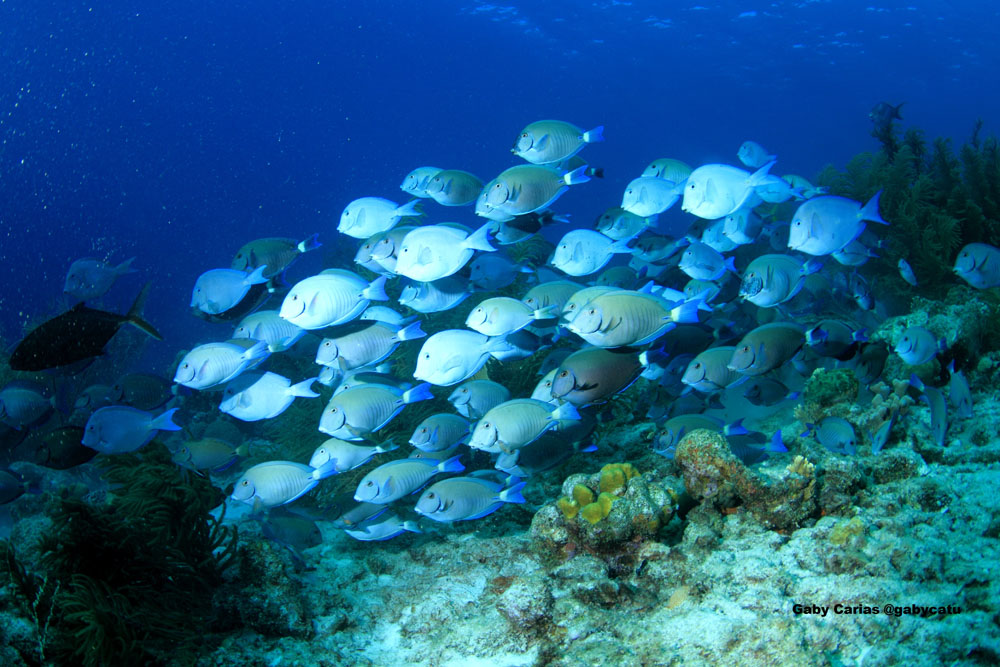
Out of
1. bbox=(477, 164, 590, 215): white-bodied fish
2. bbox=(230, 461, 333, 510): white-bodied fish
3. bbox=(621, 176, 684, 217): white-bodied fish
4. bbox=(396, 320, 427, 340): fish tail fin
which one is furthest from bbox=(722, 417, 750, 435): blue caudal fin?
bbox=(230, 461, 333, 510): white-bodied fish

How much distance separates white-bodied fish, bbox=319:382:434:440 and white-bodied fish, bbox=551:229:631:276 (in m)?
1.75

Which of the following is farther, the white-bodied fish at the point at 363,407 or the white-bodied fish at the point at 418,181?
the white-bodied fish at the point at 418,181

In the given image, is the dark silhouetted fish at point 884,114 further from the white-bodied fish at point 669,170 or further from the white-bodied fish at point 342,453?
the white-bodied fish at point 342,453

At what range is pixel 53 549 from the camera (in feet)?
9.18

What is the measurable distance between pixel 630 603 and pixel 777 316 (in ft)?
16.9

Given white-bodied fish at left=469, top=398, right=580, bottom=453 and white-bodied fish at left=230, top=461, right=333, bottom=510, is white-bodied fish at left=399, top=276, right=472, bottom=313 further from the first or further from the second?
white-bodied fish at left=230, top=461, right=333, bottom=510

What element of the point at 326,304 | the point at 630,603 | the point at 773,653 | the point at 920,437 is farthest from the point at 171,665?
the point at 920,437

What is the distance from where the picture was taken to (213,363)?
3793 mm

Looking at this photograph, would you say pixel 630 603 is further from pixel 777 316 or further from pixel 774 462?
pixel 777 316

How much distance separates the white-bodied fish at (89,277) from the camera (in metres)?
7.07

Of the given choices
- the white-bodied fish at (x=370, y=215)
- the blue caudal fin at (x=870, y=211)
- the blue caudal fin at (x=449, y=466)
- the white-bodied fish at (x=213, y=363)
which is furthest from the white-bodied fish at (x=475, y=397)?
the blue caudal fin at (x=870, y=211)

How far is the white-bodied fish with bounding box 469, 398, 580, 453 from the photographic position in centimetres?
357

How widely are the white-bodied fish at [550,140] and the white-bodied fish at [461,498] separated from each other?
309 centimetres

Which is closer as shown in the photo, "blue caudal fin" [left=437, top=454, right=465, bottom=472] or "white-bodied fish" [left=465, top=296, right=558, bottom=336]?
"white-bodied fish" [left=465, top=296, right=558, bottom=336]
